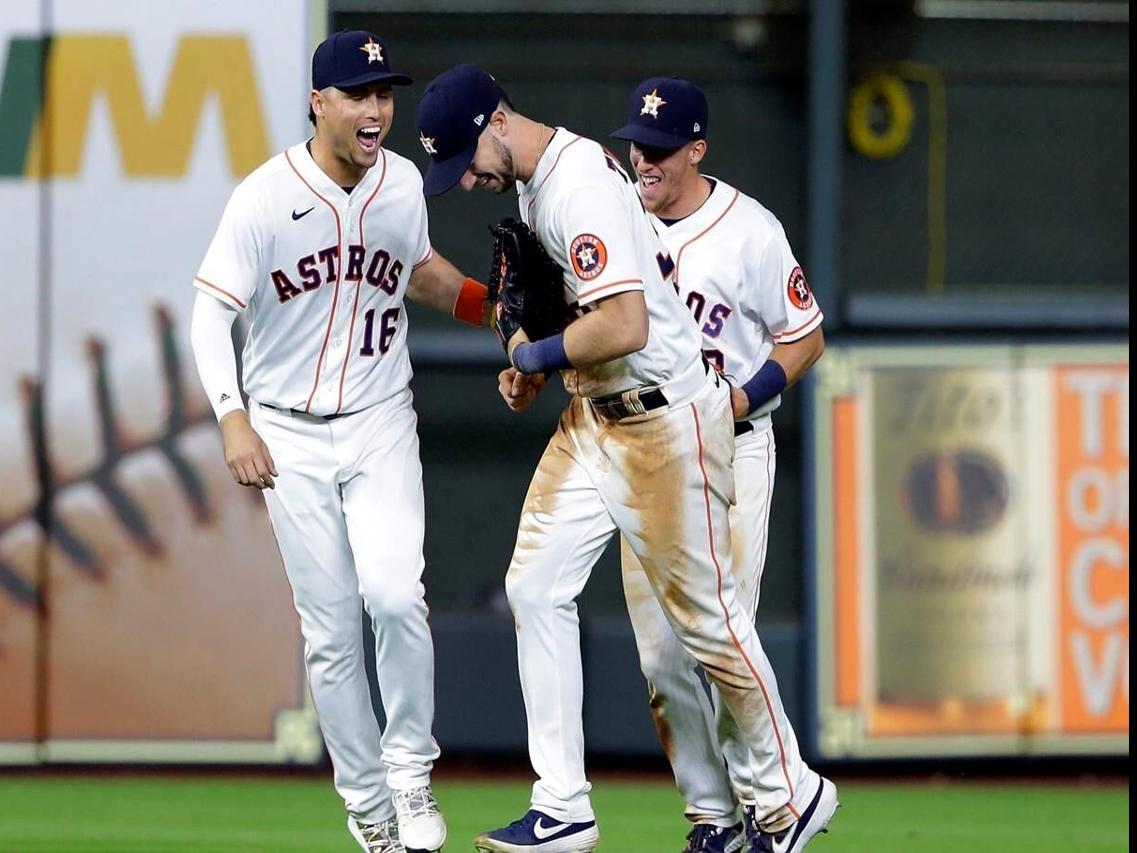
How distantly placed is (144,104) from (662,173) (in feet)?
8.80

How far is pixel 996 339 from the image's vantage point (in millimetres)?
7297

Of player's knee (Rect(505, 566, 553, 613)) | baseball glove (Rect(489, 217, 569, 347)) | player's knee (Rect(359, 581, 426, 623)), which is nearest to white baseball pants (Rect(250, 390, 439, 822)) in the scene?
player's knee (Rect(359, 581, 426, 623))

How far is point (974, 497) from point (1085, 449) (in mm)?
429

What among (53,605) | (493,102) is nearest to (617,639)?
(53,605)

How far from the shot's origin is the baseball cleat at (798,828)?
4805mm

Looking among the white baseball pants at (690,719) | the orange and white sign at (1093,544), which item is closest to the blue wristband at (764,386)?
the white baseball pants at (690,719)

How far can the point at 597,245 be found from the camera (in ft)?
14.4

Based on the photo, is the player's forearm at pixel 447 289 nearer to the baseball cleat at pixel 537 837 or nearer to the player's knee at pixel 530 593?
the player's knee at pixel 530 593

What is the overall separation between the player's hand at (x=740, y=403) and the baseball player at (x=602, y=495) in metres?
0.21

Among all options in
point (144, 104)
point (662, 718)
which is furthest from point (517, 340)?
point (144, 104)

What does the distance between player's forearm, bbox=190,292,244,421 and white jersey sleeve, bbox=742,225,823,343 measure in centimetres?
133

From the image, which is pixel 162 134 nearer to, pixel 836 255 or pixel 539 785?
pixel 836 255

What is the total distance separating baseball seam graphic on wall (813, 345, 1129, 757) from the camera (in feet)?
23.7

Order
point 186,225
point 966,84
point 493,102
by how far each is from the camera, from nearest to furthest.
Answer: point 493,102
point 186,225
point 966,84
